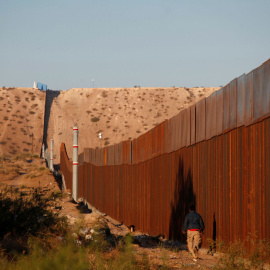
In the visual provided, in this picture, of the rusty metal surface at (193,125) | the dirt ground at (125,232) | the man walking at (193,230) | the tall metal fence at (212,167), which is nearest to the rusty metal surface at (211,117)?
the tall metal fence at (212,167)

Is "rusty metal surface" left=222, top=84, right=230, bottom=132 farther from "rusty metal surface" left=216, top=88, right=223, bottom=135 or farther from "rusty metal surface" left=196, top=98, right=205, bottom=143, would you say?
"rusty metal surface" left=196, top=98, right=205, bottom=143

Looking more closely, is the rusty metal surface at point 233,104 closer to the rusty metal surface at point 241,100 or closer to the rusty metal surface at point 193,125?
the rusty metal surface at point 241,100

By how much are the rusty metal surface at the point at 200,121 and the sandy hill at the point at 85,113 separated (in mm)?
63958

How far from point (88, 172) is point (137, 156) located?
11.0m

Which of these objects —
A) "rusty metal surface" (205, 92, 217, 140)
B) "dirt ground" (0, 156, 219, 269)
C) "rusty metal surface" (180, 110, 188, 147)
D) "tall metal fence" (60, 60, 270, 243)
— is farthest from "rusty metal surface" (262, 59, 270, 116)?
"rusty metal surface" (180, 110, 188, 147)

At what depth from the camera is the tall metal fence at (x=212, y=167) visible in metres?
9.66

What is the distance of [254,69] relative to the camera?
396 inches

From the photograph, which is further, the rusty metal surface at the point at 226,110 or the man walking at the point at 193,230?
the man walking at the point at 193,230

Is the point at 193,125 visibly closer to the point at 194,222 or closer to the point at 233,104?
the point at 233,104

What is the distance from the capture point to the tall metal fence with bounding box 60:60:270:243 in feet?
31.7

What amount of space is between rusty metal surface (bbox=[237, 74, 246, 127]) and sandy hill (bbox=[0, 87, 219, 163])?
6653 cm

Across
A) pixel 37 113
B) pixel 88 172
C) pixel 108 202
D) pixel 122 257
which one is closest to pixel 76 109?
pixel 37 113

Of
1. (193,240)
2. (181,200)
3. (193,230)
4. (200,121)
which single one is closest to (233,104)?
(200,121)

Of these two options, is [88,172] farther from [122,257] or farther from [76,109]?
[76,109]
